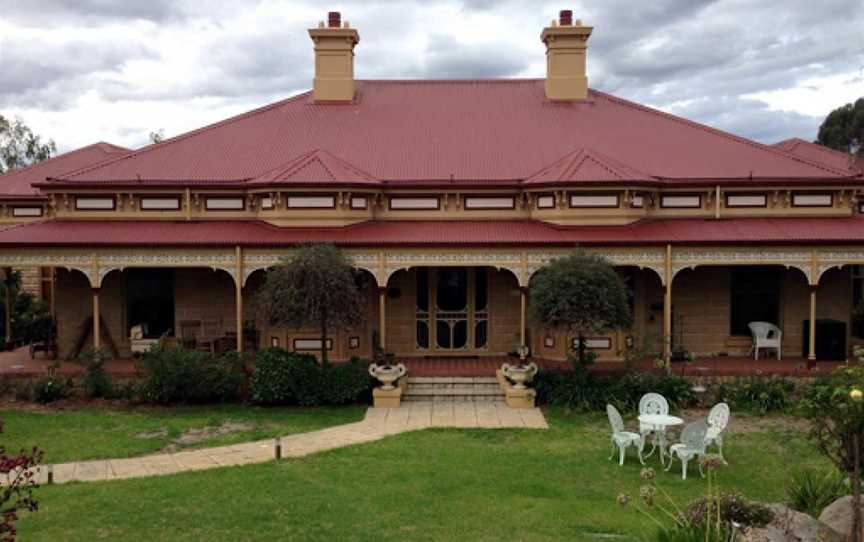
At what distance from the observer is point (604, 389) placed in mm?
16969

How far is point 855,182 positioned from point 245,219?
16677 millimetres

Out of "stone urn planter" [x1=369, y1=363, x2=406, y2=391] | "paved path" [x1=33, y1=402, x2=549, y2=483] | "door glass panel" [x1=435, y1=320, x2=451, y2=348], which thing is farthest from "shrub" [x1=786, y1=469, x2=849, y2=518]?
"door glass panel" [x1=435, y1=320, x2=451, y2=348]

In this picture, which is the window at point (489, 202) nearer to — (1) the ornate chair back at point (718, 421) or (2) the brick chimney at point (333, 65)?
(2) the brick chimney at point (333, 65)

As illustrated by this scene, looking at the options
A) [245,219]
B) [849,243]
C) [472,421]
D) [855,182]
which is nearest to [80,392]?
[245,219]

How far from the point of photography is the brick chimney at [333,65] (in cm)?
2506

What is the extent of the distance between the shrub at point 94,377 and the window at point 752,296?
16.0m

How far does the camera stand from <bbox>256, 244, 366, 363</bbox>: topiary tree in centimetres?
1677

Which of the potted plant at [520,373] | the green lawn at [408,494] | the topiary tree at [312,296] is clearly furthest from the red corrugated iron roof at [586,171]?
the green lawn at [408,494]

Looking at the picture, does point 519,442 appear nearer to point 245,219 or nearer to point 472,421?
point 472,421

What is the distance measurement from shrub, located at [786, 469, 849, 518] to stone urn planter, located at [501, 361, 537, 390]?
728 cm

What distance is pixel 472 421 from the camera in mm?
15914

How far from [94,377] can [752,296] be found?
16.9 m

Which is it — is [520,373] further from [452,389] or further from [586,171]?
[586,171]

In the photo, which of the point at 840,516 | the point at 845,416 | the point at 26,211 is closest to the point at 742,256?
the point at 840,516
